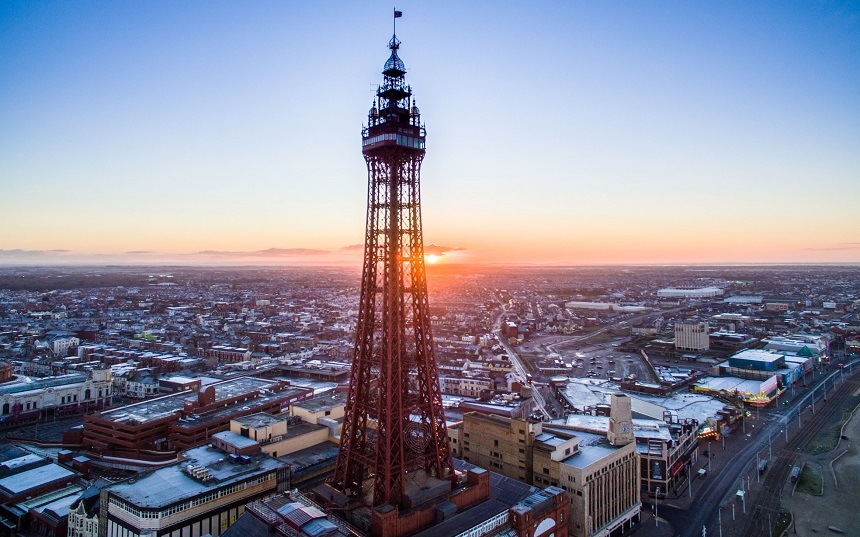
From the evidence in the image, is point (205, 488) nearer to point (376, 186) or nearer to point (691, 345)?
point (376, 186)

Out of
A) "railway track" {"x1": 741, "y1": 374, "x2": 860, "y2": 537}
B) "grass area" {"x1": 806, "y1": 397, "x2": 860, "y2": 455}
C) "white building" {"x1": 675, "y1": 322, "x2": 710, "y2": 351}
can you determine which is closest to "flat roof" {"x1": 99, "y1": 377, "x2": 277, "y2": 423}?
"railway track" {"x1": 741, "y1": 374, "x2": 860, "y2": 537}

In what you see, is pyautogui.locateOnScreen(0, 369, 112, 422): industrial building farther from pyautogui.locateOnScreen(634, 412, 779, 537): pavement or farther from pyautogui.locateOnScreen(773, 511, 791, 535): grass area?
pyautogui.locateOnScreen(773, 511, 791, 535): grass area

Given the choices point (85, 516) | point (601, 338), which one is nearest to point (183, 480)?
point (85, 516)

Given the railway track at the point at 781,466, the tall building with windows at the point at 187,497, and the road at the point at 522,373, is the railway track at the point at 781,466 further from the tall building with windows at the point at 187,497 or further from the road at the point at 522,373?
the tall building with windows at the point at 187,497

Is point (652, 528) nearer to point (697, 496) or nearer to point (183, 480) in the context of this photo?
point (697, 496)

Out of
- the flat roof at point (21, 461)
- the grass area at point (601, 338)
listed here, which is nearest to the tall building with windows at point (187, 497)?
the flat roof at point (21, 461)
